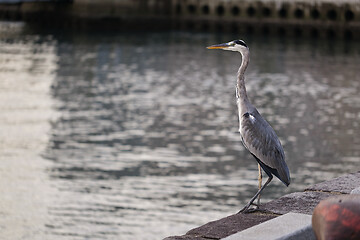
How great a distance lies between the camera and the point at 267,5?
6519 cm

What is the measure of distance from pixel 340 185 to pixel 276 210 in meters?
1.04

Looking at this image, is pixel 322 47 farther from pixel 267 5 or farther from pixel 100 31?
pixel 100 31

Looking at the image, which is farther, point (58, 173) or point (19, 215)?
point (58, 173)

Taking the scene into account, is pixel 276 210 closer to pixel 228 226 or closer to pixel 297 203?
pixel 297 203

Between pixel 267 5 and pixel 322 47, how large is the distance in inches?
546

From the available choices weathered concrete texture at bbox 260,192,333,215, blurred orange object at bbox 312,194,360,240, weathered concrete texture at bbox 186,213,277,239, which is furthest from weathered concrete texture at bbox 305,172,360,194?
blurred orange object at bbox 312,194,360,240

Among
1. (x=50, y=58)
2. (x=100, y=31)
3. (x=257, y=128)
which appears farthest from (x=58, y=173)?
(x=100, y=31)

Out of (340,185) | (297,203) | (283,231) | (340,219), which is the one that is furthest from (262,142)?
(340,219)

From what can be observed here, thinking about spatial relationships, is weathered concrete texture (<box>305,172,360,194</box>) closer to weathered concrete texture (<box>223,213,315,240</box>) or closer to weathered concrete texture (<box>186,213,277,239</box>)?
weathered concrete texture (<box>186,213,277,239</box>)

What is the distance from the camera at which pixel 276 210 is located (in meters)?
8.19

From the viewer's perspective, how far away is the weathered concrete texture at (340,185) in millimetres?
8711

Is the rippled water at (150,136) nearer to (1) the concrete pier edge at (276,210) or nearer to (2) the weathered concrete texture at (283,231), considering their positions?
(1) the concrete pier edge at (276,210)

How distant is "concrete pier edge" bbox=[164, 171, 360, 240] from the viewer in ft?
24.3

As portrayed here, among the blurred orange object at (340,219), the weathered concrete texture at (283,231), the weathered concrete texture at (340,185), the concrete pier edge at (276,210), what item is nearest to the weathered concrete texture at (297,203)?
the concrete pier edge at (276,210)
